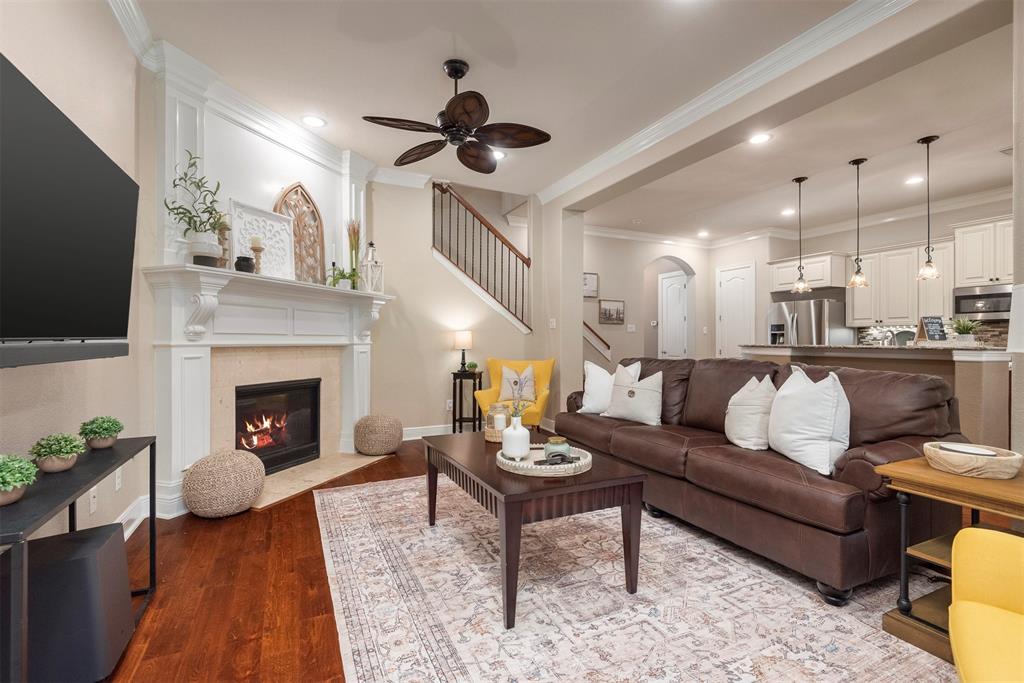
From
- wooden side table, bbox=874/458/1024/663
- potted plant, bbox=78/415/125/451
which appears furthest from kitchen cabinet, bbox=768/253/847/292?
potted plant, bbox=78/415/125/451

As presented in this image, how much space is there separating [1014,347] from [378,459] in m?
4.14

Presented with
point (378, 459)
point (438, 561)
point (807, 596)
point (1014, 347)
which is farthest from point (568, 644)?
point (378, 459)

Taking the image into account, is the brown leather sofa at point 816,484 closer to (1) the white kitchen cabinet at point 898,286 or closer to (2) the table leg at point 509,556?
(2) the table leg at point 509,556

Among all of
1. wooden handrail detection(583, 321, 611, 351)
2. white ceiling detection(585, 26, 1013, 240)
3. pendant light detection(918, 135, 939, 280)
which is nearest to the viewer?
white ceiling detection(585, 26, 1013, 240)

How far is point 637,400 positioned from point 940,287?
16.3ft

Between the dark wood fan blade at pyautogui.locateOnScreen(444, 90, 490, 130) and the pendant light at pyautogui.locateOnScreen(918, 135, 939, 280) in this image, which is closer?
the dark wood fan blade at pyautogui.locateOnScreen(444, 90, 490, 130)

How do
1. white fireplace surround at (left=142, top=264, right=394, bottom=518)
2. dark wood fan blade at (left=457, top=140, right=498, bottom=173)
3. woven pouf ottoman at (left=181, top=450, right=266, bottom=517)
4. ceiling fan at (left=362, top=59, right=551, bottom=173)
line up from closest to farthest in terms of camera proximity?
ceiling fan at (left=362, top=59, right=551, bottom=173) → woven pouf ottoman at (left=181, top=450, right=266, bottom=517) → white fireplace surround at (left=142, top=264, right=394, bottom=518) → dark wood fan blade at (left=457, top=140, right=498, bottom=173)

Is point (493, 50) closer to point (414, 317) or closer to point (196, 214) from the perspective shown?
point (196, 214)

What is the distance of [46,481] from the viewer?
1456 millimetres

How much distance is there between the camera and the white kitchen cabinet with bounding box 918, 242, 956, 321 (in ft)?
18.8

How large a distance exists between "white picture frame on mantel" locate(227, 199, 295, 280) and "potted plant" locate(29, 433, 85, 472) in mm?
2142

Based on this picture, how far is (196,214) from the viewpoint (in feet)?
10.4

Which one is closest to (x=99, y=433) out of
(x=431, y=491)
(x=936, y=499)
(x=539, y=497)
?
(x=431, y=491)

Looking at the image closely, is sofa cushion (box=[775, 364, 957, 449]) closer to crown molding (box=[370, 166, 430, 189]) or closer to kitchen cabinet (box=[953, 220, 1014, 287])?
kitchen cabinet (box=[953, 220, 1014, 287])
